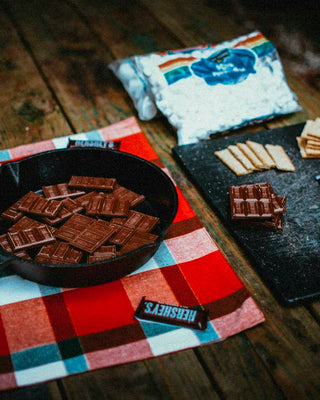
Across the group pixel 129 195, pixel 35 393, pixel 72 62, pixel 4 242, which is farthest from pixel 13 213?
pixel 72 62

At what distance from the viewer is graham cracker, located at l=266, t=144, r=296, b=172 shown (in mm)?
1663

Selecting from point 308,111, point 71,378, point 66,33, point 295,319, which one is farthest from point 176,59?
point 71,378

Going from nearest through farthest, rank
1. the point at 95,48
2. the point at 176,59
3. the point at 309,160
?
1. the point at 309,160
2. the point at 176,59
3. the point at 95,48

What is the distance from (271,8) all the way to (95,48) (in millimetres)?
1237

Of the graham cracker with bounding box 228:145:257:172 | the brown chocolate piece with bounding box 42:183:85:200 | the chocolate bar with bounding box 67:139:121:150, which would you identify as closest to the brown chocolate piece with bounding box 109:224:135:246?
the brown chocolate piece with bounding box 42:183:85:200

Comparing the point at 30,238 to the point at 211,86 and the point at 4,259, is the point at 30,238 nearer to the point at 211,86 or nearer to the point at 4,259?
the point at 4,259

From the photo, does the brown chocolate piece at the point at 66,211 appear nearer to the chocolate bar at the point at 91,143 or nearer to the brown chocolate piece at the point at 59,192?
the brown chocolate piece at the point at 59,192

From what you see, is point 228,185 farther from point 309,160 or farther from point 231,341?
point 231,341

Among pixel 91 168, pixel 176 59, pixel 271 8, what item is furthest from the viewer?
pixel 271 8

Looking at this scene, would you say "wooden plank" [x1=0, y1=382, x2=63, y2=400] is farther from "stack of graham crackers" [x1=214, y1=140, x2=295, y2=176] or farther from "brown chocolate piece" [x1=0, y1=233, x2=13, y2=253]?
"stack of graham crackers" [x1=214, y1=140, x2=295, y2=176]

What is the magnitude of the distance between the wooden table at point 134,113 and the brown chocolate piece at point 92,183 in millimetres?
304

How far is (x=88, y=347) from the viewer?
109 cm

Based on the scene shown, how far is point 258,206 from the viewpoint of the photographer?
1.40 metres

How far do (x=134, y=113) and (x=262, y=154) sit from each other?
614mm
